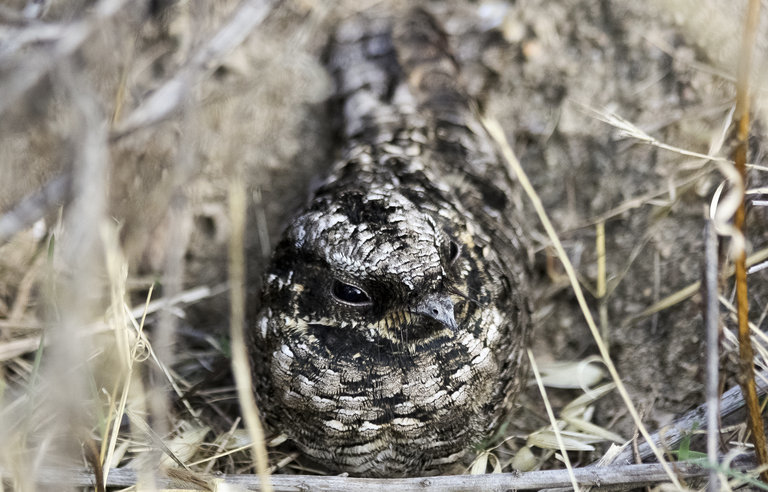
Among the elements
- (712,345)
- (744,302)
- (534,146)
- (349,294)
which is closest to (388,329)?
(349,294)

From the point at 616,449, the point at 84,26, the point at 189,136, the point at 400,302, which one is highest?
the point at 84,26

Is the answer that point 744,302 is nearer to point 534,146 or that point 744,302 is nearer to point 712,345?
point 712,345

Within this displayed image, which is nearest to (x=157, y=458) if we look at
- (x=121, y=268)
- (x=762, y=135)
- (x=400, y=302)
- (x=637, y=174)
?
(x=121, y=268)

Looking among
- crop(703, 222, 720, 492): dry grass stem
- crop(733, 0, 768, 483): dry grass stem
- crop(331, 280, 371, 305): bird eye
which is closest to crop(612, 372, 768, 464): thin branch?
crop(733, 0, 768, 483): dry grass stem

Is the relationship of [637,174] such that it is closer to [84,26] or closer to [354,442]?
[354,442]

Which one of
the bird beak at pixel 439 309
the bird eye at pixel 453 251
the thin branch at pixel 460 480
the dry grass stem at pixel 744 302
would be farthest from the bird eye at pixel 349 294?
the dry grass stem at pixel 744 302

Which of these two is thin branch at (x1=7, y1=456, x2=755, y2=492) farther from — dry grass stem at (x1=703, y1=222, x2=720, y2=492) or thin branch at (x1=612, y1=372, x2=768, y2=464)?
dry grass stem at (x1=703, y1=222, x2=720, y2=492)
